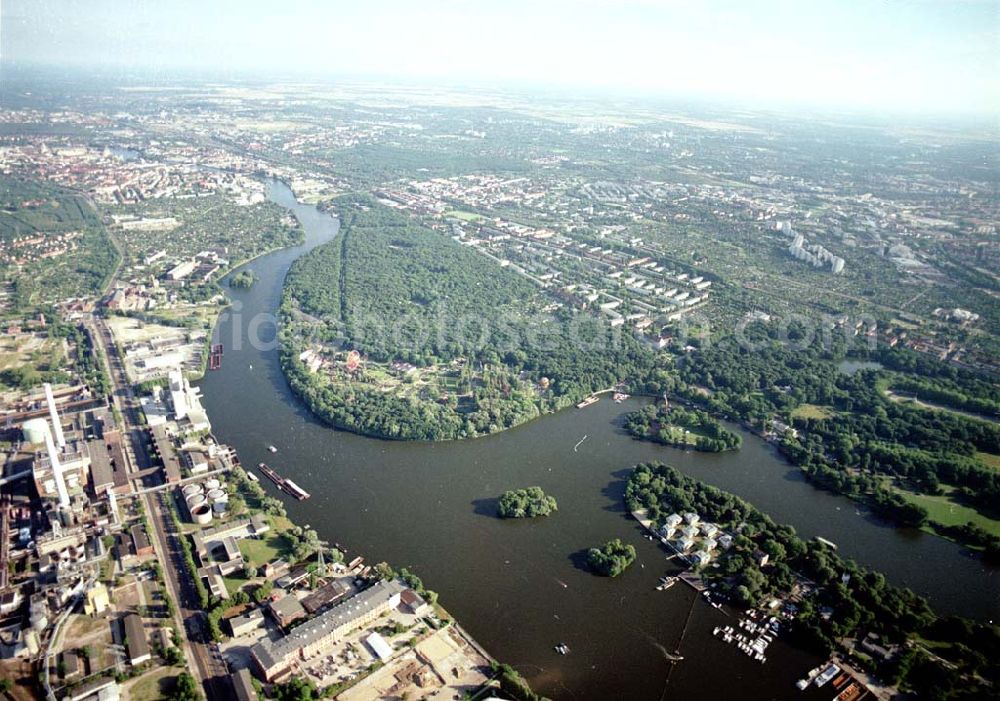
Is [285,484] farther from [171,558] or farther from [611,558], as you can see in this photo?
[611,558]

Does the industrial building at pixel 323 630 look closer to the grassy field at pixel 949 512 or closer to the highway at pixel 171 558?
the highway at pixel 171 558

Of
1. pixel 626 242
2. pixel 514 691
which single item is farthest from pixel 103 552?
pixel 626 242

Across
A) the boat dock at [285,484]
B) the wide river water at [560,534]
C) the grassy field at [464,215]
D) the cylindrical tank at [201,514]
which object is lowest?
the wide river water at [560,534]

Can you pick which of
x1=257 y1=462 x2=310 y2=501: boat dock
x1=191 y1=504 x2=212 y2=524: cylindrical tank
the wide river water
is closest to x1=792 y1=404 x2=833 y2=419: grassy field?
the wide river water

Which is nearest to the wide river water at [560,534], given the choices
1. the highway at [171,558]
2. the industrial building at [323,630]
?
the industrial building at [323,630]

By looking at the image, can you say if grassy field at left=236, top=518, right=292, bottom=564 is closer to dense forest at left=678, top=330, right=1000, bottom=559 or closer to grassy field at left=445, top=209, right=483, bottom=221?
dense forest at left=678, top=330, right=1000, bottom=559

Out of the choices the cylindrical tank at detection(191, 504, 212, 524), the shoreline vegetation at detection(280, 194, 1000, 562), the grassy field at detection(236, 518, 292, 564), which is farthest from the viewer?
the shoreline vegetation at detection(280, 194, 1000, 562)

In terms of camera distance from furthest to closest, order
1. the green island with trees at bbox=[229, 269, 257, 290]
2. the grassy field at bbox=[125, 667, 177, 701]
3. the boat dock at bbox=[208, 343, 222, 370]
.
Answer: the green island with trees at bbox=[229, 269, 257, 290]
the boat dock at bbox=[208, 343, 222, 370]
the grassy field at bbox=[125, 667, 177, 701]
